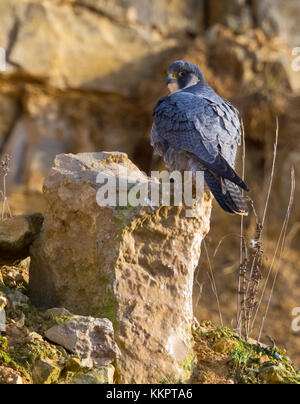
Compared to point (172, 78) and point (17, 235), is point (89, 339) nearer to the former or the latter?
point (17, 235)

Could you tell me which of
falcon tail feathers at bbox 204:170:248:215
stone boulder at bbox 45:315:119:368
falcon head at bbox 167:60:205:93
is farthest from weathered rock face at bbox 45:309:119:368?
falcon head at bbox 167:60:205:93

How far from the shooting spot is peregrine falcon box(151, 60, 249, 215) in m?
3.80

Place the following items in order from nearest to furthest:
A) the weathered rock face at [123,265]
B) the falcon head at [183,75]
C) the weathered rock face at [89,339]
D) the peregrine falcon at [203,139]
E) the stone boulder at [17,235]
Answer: the weathered rock face at [89,339], the weathered rock face at [123,265], the stone boulder at [17,235], the peregrine falcon at [203,139], the falcon head at [183,75]

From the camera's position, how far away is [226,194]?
376 cm

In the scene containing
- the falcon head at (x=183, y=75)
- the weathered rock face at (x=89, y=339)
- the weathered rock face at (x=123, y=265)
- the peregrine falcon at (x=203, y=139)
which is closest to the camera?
the weathered rock face at (x=89, y=339)

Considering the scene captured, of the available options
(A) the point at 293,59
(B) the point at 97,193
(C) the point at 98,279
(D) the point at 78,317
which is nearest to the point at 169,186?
(B) the point at 97,193

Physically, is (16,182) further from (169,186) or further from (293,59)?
(169,186)

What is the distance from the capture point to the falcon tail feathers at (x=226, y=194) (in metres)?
3.72

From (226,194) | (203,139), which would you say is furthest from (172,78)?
(226,194)

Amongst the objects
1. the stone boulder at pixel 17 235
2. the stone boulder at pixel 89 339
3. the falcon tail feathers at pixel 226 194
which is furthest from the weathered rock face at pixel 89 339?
the falcon tail feathers at pixel 226 194

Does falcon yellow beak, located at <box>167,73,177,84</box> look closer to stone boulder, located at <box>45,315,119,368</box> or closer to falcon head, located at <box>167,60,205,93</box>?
falcon head, located at <box>167,60,205,93</box>

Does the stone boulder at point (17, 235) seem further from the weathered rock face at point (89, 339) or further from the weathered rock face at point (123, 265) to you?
the weathered rock face at point (89, 339)

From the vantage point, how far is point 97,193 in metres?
3.41

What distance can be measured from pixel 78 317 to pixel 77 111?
19.4ft
